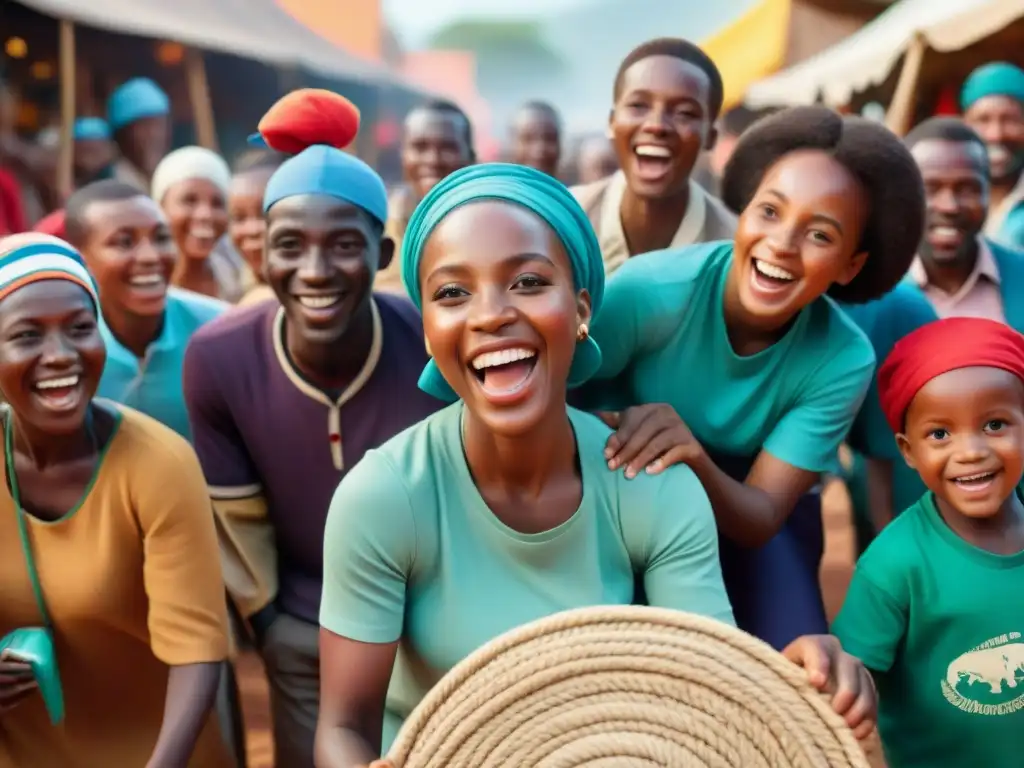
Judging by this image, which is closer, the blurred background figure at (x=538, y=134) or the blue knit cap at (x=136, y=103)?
the blue knit cap at (x=136, y=103)

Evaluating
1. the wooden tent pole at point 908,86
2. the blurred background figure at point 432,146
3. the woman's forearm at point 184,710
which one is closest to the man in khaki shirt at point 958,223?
the blurred background figure at point 432,146

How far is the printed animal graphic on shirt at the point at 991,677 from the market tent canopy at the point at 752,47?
9596mm

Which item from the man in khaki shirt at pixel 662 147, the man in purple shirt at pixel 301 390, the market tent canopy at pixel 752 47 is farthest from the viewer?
the market tent canopy at pixel 752 47


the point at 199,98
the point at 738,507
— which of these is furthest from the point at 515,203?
the point at 199,98

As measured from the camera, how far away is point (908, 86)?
6.51m

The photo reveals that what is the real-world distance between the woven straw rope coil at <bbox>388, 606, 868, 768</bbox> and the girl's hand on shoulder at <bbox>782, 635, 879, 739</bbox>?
6 centimetres

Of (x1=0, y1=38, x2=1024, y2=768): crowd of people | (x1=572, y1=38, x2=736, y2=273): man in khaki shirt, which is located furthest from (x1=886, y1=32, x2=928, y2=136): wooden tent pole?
(x1=0, y1=38, x2=1024, y2=768): crowd of people

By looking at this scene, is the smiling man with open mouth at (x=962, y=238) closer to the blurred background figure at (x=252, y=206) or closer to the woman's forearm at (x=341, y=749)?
the blurred background figure at (x=252, y=206)

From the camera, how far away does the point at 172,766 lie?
6.49ft

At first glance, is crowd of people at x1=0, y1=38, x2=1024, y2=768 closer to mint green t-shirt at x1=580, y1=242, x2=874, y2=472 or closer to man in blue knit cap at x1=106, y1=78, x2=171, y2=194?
mint green t-shirt at x1=580, y1=242, x2=874, y2=472

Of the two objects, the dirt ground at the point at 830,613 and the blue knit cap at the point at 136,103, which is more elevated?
the blue knit cap at the point at 136,103

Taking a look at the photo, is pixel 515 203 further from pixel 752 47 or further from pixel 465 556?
pixel 752 47

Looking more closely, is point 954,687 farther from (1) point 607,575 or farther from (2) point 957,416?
(1) point 607,575

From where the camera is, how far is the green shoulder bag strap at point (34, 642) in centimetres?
199
